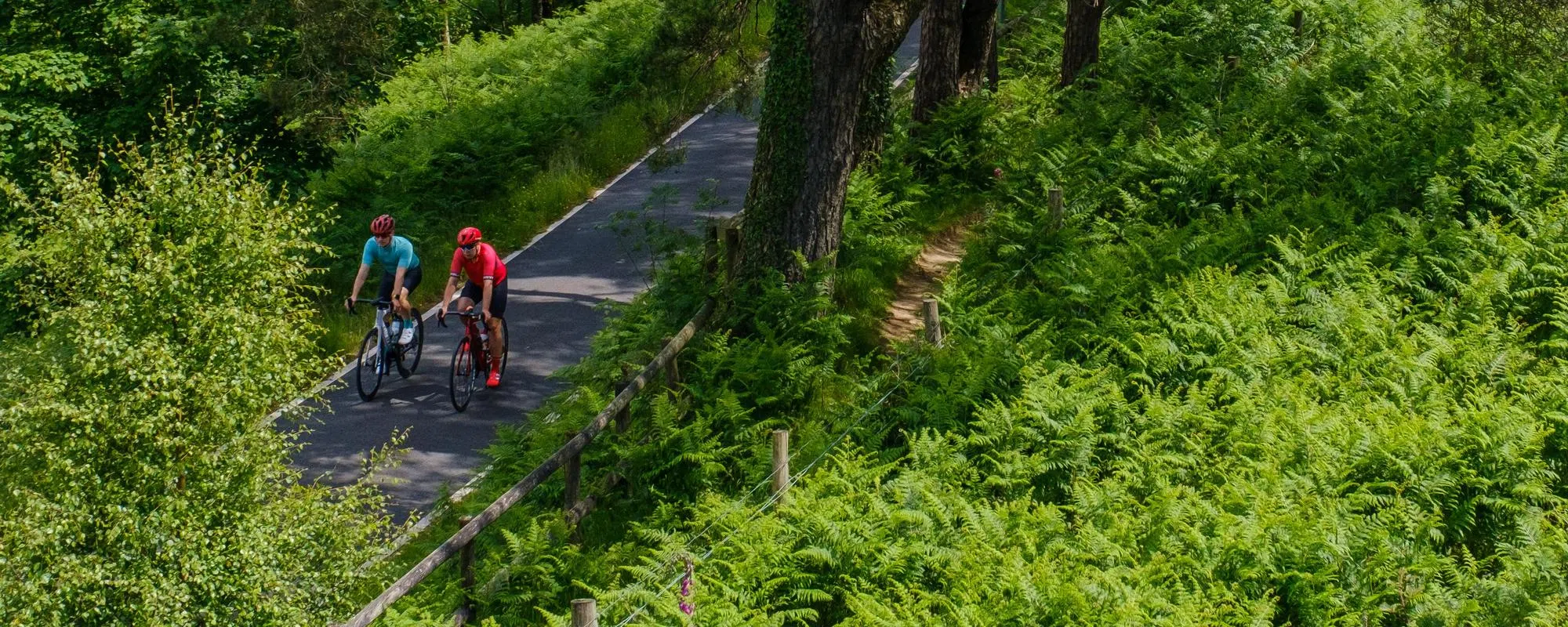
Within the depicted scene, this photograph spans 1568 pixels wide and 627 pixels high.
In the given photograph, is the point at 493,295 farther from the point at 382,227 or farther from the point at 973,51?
the point at 973,51

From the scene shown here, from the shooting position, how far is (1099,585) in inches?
296

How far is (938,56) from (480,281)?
7.66 m

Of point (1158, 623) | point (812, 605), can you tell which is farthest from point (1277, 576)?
point (812, 605)

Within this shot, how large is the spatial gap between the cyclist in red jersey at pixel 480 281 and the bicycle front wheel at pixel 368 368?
125 cm

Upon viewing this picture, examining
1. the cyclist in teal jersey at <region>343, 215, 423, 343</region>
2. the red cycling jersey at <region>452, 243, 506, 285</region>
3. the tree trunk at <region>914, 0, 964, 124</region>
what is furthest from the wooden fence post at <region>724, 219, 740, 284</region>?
the tree trunk at <region>914, 0, 964, 124</region>

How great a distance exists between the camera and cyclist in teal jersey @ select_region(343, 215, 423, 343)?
14.0m

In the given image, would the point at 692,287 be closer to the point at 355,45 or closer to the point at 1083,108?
the point at 1083,108

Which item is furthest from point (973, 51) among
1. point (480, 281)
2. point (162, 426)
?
point (162, 426)

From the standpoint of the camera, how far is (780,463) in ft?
31.3

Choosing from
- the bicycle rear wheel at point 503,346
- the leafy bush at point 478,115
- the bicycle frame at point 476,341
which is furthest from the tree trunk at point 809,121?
the leafy bush at point 478,115

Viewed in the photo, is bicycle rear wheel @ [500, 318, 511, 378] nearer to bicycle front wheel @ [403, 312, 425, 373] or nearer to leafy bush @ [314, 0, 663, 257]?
bicycle front wheel @ [403, 312, 425, 373]

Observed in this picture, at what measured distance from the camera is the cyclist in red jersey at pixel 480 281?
1355 centimetres

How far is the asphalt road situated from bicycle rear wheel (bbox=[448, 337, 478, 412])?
0.58ft

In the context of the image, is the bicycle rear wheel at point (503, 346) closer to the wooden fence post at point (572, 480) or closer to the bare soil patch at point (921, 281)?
the wooden fence post at point (572, 480)
